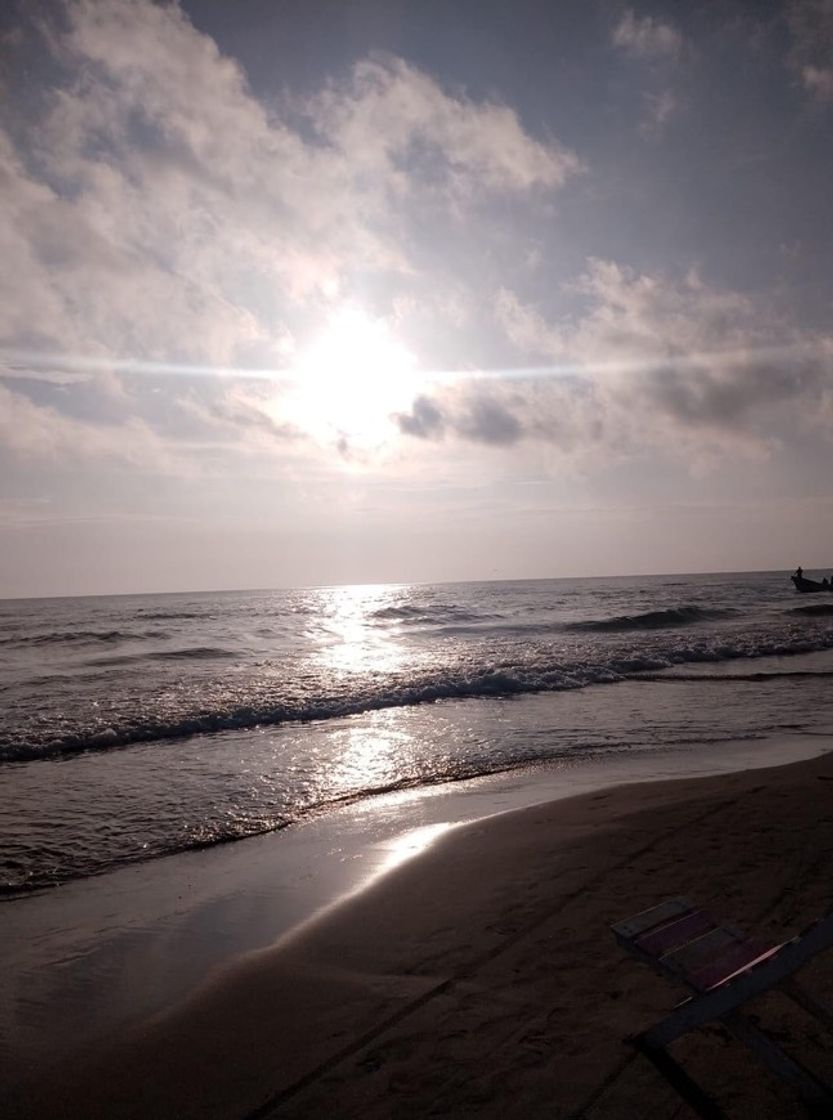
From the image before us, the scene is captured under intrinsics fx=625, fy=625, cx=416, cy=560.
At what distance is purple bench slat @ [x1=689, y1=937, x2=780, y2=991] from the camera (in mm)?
2428

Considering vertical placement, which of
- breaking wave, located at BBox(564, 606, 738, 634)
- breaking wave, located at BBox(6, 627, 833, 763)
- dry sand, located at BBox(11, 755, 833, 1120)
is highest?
dry sand, located at BBox(11, 755, 833, 1120)

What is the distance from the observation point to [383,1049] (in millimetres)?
2990

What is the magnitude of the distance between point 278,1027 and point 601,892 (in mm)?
2422

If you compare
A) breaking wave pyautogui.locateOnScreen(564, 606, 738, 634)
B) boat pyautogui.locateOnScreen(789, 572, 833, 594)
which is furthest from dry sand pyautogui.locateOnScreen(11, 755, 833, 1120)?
boat pyautogui.locateOnScreen(789, 572, 833, 594)

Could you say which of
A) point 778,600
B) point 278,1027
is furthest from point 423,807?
point 778,600

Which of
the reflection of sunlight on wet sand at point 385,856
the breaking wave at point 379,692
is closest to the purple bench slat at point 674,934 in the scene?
the reflection of sunlight on wet sand at point 385,856

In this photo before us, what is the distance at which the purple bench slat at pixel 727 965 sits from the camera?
2.43m

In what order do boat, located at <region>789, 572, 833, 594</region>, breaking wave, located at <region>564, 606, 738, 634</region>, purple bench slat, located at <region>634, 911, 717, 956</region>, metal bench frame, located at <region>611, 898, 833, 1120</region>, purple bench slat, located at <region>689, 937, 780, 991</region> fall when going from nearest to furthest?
metal bench frame, located at <region>611, 898, 833, 1120</region> → purple bench slat, located at <region>689, 937, 780, 991</region> → purple bench slat, located at <region>634, 911, 717, 956</region> → breaking wave, located at <region>564, 606, 738, 634</region> → boat, located at <region>789, 572, 833, 594</region>

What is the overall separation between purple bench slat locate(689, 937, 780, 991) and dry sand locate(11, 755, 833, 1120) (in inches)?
21.4

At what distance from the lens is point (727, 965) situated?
100 inches

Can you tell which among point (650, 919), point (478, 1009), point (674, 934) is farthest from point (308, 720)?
point (674, 934)

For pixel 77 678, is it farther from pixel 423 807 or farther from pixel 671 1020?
pixel 671 1020

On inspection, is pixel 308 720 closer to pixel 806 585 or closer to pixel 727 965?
pixel 727 965

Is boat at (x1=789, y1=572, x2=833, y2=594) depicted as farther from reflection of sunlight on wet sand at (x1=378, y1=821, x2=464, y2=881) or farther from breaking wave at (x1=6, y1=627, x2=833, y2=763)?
reflection of sunlight on wet sand at (x1=378, y1=821, x2=464, y2=881)
